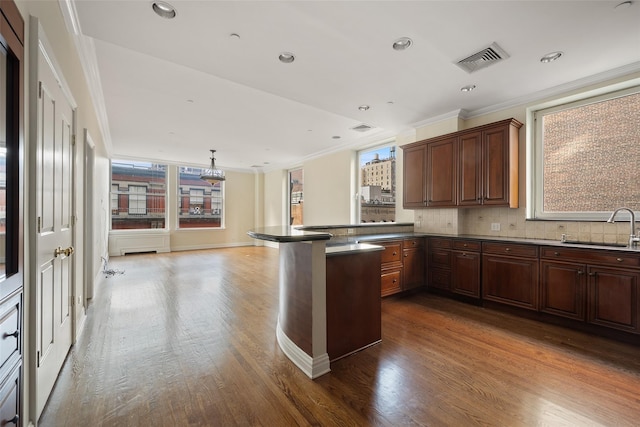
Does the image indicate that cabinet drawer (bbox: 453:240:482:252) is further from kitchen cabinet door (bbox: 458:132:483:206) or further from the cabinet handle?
the cabinet handle

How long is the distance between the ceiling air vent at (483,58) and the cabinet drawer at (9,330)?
3776 mm

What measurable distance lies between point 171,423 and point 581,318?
12.2ft

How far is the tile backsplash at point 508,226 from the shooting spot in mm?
3096

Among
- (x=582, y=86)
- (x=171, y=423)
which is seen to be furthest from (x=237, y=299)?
(x=582, y=86)

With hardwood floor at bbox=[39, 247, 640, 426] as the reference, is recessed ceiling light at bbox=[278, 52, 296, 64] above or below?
above

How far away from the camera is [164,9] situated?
6.92 feet

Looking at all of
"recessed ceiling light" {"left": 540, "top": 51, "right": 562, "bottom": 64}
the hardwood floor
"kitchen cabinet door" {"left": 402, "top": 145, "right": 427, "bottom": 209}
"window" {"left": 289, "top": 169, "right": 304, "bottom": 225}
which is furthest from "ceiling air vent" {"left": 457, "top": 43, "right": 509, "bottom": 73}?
"window" {"left": 289, "top": 169, "right": 304, "bottom": 225}

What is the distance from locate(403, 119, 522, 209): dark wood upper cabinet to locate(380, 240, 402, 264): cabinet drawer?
969 mm

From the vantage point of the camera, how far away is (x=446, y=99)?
12.3ft

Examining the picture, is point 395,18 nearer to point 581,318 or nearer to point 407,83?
point 407,83

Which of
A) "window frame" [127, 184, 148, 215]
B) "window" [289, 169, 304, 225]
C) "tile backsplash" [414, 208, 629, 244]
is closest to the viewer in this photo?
"tile backsplash" [414, 208, 629, 244]

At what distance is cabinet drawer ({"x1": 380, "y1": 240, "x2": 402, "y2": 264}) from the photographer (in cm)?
373

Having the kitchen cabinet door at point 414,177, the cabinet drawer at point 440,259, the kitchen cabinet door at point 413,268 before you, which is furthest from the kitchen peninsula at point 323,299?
the kitchen cabinet door at point 414,177

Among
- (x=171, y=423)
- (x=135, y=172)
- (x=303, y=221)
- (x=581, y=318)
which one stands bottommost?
(x=171, y=423)
